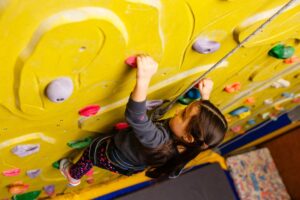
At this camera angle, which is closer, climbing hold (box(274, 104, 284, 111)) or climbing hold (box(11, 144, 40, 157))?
climbing hold (box(11, 144, 40, 157))

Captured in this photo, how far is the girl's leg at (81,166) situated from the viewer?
1.02 meters

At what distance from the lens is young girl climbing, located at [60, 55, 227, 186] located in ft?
2.43

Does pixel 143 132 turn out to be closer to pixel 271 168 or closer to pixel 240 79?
pixel 240 79

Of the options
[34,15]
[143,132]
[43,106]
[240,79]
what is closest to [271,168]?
[240,79]

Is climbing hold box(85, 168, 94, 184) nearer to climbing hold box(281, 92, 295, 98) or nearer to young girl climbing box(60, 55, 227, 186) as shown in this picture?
young girl climbing box(60, 55, 227, 186)

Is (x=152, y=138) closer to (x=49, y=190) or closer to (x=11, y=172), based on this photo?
(x=11, y=172)

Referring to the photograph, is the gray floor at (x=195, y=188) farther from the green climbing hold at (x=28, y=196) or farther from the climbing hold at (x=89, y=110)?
the climbing hold at (x=89, y=110)

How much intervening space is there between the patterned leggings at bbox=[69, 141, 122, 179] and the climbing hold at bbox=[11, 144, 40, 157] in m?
0.17

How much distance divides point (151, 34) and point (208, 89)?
37 cm

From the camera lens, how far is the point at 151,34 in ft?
1.94

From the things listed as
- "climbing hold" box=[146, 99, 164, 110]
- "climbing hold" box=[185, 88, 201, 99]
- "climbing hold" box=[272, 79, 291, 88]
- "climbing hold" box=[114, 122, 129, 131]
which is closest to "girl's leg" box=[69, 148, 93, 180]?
"climbing hold" box=[114, 122, 129, 131]

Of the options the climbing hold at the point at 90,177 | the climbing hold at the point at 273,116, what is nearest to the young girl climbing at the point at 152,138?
the climbing hold at the point at 90,177

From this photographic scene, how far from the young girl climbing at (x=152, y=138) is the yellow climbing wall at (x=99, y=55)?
4 cm

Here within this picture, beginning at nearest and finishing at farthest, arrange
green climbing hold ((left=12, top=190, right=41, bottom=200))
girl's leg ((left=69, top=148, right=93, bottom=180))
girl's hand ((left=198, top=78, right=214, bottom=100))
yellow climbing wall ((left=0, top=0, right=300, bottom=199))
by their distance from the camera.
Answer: yellow climbing wall ((left=0, top=0, right=300, bottom=199)) < girl's hand ((left=198, top=78, right=214, bottom=100)) < girl's leg ((left=69, top=148, right=93, bottom=180)) < green climbing hold ((left=12, top=190, right=41, bottom=200))
